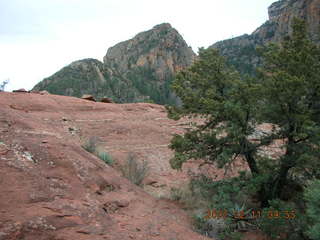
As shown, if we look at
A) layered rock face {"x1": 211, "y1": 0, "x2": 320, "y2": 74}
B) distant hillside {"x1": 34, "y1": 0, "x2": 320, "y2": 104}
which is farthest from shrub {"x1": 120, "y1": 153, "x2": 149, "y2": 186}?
layered rock face {"x1": 211, "y1": 0, "x2": 320, "y2": 74}

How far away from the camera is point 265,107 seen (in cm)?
721

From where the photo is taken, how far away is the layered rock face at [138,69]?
144ft

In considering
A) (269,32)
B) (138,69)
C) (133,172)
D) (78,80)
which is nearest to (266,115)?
(133,172)

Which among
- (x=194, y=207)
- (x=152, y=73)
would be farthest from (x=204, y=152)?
(x=152, y=73)

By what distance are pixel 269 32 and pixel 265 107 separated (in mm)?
58705

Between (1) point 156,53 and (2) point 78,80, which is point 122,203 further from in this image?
(1) point 156,53

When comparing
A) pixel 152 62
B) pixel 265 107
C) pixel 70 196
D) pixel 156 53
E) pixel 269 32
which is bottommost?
pixel 70 196

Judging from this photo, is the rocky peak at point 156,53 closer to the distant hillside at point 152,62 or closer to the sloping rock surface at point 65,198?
the distant hillside at point 152,62

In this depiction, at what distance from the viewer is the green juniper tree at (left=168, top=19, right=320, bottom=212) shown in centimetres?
677

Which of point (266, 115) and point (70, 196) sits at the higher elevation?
A: point (266, 115)

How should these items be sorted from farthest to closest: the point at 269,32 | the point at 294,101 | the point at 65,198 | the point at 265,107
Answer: the point at 269,32
the point at 265,107
the point at 294,101
the point at 65,198

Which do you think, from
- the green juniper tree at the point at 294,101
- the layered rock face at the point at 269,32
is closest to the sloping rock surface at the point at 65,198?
the green juniper tree at the point at 294,101
